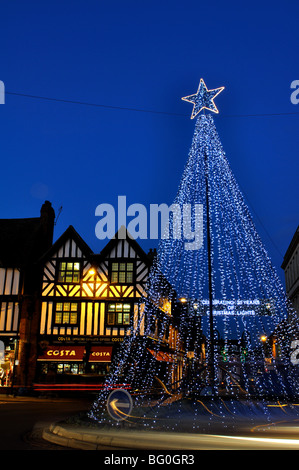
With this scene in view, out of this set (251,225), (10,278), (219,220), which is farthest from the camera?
(10,278)

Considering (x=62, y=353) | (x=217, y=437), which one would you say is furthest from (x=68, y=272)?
(x=217, y=437)

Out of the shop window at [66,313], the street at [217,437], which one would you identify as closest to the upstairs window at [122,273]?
the shop window at [66,313]

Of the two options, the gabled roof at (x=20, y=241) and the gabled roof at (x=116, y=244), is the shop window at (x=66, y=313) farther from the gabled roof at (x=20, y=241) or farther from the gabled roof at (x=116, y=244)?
the gabled roof at (x=20, y=241)

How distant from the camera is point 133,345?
26.4m

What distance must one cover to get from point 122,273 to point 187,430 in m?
18.5

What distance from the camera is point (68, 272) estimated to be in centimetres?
2797

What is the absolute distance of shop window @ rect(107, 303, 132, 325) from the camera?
26531 millimetres

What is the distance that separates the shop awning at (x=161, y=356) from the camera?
28467mm

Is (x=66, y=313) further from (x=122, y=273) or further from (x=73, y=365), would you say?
(x=122, y=273)

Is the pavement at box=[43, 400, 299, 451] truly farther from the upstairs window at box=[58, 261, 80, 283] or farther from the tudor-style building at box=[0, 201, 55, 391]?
the upstairs window at box=[58, 261, 80, 283]

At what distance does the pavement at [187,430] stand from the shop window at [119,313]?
1236cm
